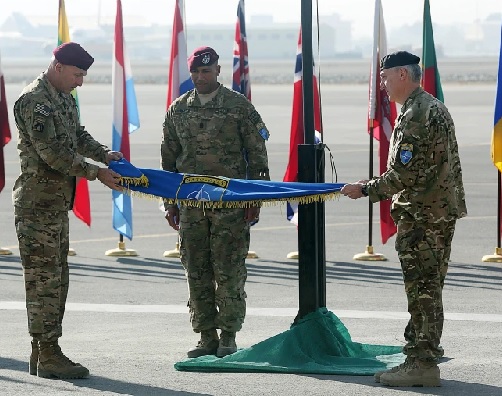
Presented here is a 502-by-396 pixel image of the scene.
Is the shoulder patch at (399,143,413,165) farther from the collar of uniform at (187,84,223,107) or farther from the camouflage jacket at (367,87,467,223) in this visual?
the collar of uniform at (187,84,223,107)

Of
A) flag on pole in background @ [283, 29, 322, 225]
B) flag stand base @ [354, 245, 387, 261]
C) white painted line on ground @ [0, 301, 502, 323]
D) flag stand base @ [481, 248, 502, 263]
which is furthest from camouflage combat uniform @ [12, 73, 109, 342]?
flag stand base @ [481, 248, 502, 263]

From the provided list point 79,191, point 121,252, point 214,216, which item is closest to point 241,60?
point 79,191

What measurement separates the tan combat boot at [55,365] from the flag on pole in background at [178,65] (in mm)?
6154

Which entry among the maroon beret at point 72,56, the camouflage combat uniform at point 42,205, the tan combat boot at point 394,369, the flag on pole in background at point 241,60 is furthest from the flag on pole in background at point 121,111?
the tan combat boot at point 394,369

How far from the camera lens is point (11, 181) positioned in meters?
21.9

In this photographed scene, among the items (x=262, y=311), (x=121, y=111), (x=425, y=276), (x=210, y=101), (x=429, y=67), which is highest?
(x=429, y=67)

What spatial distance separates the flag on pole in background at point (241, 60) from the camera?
13.7m

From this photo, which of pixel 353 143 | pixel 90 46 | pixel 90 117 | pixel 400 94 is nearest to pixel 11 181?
pixel 353 143

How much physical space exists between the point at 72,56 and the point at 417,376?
2.90 m

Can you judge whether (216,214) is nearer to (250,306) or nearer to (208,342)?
(208,342)

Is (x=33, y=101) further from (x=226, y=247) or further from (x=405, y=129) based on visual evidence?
(x=405, y=129)

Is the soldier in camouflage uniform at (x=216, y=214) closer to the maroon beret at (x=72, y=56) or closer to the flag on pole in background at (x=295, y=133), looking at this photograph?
the maroon beret at (x=72, y=56)

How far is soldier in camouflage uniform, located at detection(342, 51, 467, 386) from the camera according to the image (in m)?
7.29

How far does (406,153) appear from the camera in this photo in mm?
7262
